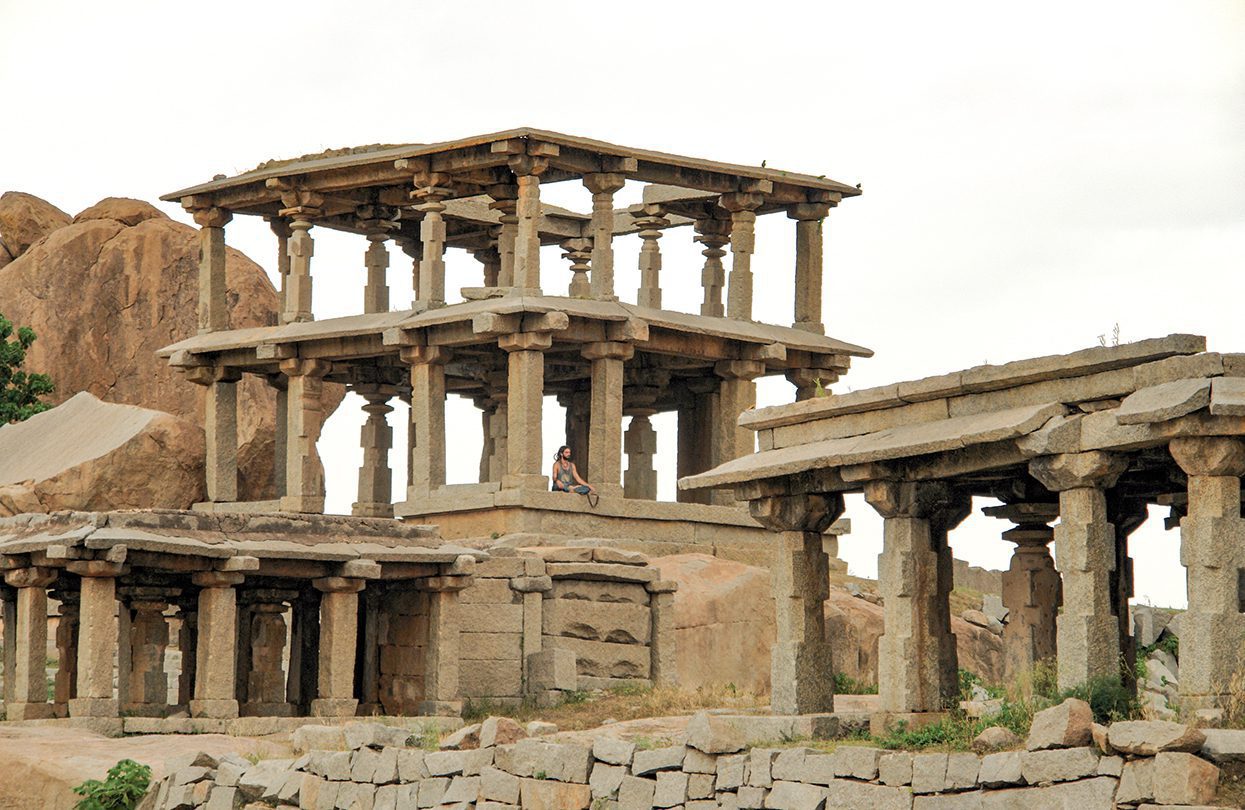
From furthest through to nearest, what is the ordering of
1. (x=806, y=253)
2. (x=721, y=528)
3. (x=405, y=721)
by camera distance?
(x=806, y=253) → (x=721, y=528) → (x=405, y=721)

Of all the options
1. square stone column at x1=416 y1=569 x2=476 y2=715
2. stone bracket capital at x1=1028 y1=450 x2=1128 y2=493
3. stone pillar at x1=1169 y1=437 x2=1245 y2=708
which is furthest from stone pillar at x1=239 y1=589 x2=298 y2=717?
stone pillar at x1=1169 y1=437 x2=1245 y2=708

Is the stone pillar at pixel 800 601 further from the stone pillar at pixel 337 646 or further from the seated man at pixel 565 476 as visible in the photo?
the seated man at pixel 565 476

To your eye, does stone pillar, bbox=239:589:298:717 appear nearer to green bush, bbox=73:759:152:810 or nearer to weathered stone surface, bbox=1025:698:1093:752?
green bush, bbox=73:759:152:810

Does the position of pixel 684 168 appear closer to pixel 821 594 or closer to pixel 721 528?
pixel 721 528

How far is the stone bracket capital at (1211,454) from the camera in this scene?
16484mm

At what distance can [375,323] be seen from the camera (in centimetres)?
3422

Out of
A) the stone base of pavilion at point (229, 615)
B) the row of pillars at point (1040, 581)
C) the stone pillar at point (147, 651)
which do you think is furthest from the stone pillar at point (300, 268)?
the row of pillars at point (1040, 581)

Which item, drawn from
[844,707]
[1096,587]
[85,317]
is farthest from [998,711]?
[85,317]

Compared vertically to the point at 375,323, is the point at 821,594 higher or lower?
lower

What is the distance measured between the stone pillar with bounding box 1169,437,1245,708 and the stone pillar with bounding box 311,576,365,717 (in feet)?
38.3

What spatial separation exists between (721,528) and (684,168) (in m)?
5.35

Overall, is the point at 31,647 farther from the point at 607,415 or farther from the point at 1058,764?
the point at 1058,764

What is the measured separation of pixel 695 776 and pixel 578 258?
24331mm

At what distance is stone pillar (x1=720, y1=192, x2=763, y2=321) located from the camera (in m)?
34.8
